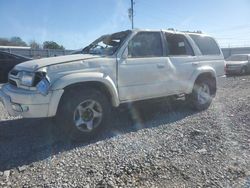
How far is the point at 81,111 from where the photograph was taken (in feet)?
14.5

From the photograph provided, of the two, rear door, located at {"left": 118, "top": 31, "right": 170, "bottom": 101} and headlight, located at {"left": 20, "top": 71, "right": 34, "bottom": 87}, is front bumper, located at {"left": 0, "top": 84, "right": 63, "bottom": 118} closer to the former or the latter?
headlight, located at {"left": 20, "top": 71, "right": 34, "bottom": 87}

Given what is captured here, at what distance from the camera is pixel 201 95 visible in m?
6.64

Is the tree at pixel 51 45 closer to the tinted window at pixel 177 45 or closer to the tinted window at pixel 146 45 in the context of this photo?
the tinted window at pixel 177 45

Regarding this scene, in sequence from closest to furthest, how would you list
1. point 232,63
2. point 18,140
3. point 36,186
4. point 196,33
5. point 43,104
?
point 36,186 → point 43,104 → point 18,140 → point 196,33 → point 232,63

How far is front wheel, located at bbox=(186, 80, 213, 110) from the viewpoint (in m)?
6.45

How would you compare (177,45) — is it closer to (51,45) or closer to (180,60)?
(180,60)

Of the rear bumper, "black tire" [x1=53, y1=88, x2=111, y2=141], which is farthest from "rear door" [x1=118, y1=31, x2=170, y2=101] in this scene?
the rear bumper

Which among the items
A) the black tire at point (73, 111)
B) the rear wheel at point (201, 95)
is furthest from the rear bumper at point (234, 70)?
the black tire at point (73, 111)

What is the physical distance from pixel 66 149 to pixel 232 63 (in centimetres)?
1508

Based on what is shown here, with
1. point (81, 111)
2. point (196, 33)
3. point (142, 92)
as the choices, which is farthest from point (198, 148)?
point (196, 33)

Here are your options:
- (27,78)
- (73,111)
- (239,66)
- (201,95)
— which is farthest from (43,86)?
(239,66)

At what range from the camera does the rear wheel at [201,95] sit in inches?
254

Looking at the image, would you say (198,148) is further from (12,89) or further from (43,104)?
(12,89)

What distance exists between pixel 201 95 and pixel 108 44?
2.79m
